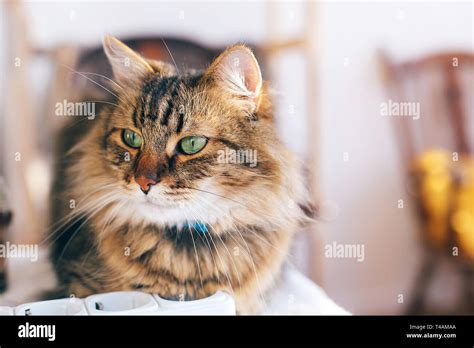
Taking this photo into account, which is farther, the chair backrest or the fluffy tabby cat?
the chair backrest

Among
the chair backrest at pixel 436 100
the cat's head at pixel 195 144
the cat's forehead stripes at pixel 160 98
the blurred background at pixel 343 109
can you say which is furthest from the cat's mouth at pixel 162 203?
the chair backrest at pixel 436 100

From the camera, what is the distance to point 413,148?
48.2 inches

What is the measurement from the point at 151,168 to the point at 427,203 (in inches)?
32.3

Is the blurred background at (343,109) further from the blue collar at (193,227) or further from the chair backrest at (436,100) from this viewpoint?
the blue collar at (193,227)

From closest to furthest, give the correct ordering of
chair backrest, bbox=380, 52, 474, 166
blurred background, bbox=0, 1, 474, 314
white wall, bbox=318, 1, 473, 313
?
blurred background, bbox=0, 1, 474, 314 → white wall, bbox=318, 1, 473, 313 → chair backrest, bbox=380, 52, 474, 166

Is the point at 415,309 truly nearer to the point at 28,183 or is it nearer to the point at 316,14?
the point at 316,14

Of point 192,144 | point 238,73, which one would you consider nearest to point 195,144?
point 192,144

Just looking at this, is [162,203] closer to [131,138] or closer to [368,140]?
[131,138]

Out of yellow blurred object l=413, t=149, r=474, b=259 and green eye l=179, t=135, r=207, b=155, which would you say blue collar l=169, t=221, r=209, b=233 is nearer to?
green eye l=179, t=135, r=207, b=155

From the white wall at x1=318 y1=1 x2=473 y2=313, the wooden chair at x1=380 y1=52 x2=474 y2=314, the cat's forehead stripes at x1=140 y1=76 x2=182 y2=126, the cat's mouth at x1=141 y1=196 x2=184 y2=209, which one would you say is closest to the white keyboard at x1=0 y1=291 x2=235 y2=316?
the cat's mouth at x1=141 y1=196 x2=184 y2=209

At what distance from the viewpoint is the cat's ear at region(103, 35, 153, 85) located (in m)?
0.74

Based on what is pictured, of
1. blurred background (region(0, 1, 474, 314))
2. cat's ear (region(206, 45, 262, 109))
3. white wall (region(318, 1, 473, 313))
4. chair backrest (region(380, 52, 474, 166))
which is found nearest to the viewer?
cat's ear (region(206, 45, 262, 109))

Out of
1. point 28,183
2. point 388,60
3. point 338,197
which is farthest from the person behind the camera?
point 388,60
